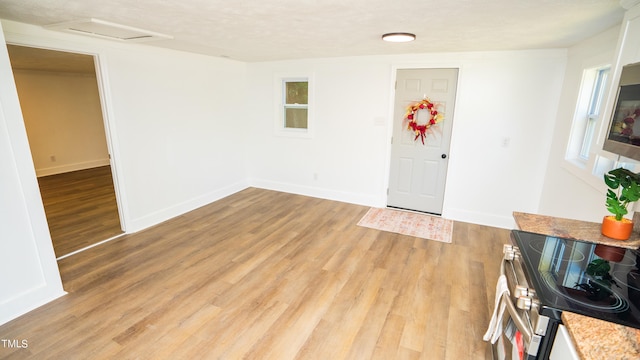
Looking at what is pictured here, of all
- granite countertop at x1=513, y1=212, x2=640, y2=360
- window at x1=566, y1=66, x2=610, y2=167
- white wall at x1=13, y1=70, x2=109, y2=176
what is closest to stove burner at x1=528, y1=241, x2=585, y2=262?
granite countertop at x1=513, y1=212, x2=640, y2=360

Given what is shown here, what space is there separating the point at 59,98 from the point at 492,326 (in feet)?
29.0

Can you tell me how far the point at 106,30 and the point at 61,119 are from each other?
5.60 m

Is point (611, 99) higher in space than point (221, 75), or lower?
lower

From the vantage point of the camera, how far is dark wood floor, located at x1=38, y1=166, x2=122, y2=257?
3.64 meters

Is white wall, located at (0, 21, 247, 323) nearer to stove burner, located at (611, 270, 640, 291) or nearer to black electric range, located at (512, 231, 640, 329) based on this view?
black electric range, located at (512, 231, 640, 329)

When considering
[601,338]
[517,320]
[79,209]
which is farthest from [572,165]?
[79,209]

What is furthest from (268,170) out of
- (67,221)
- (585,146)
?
(585,146)

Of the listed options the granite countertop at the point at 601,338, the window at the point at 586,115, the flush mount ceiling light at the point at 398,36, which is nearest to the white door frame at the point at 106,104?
the flush mount ceiling light at the point at 398,36

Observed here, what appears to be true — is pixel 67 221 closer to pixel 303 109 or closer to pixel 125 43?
pixel 125 43

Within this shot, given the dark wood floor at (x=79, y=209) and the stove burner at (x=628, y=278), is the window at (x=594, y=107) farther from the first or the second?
the dark wood floor at (x=79, y=209)

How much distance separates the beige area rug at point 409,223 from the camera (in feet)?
12.9

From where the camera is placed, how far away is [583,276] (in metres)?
1.37

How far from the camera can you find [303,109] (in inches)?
207

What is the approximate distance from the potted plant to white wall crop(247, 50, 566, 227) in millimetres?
2349
